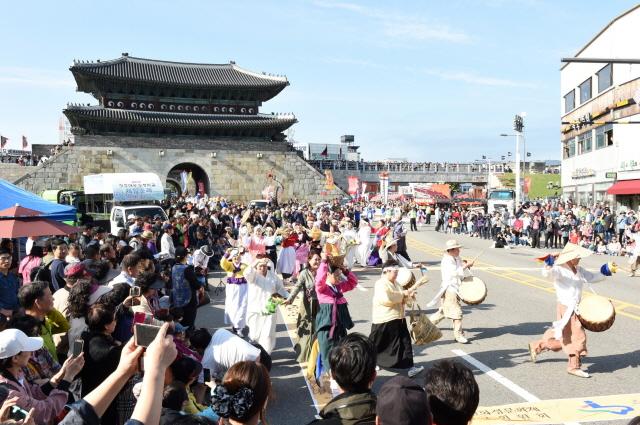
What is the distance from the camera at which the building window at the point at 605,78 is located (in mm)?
34531

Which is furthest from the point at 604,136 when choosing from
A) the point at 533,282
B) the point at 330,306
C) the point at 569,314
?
the point at 330,306

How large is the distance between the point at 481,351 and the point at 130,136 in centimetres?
4583

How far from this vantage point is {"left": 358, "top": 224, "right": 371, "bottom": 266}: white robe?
60.1ft

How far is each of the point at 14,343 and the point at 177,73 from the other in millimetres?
52516

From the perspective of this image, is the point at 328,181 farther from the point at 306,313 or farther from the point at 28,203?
the point at 306,313

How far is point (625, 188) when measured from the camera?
103 feet

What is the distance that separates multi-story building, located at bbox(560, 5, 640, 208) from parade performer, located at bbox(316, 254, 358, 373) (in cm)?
2399

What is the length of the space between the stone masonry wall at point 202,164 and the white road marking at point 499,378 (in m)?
43.6

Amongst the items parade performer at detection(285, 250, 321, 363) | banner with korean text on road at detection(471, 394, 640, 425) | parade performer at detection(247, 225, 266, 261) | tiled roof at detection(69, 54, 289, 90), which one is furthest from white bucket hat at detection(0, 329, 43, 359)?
tiled roof at detection(69, 54, 289, 90)

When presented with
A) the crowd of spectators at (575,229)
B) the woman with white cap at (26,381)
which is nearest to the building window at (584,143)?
the crowd of spectators at (575,229)

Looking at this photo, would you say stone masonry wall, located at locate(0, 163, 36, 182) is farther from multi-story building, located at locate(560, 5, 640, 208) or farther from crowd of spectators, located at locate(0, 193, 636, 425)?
crowd of spectators, located at locate(0, 193, 636, 425)

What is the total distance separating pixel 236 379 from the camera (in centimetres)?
289

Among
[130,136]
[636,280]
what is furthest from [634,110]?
[130,136]

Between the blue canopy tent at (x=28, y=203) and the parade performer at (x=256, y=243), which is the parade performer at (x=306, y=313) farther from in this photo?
the blue canopy tent at (x=28, y=203)
